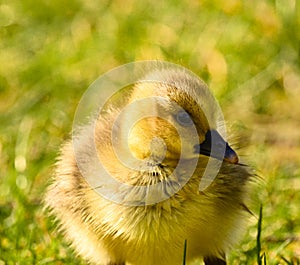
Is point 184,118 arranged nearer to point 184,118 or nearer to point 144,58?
point 184,118

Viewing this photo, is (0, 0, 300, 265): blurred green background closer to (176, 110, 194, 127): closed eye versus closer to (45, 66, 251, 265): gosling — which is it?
(45, 66, 251, 265): gosling

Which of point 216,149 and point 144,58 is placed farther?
point 144,58

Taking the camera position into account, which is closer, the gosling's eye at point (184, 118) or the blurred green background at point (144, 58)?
the gosling's eye at point (184, 118)

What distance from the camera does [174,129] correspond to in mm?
2076

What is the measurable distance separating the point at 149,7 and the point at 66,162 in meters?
1.57

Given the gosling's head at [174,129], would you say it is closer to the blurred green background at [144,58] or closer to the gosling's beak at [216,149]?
the gosling's beak at [216,149]

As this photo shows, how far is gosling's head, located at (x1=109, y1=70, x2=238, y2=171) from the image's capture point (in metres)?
2.06

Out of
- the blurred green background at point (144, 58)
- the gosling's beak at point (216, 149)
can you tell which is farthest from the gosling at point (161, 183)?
the blurred green background at point (144, 58)

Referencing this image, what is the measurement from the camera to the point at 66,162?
7.29ft

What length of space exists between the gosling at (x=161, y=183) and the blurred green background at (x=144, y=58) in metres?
0.53

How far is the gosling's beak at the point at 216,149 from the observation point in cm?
205

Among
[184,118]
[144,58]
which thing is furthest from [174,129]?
[144,58]

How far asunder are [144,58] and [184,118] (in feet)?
4.15

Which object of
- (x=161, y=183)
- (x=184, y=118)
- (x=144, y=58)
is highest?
(x=184, y=118)
